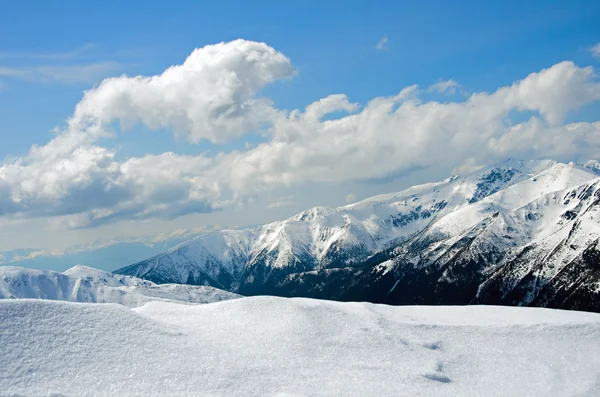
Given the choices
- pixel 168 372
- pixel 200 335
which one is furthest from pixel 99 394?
pixel 200 335

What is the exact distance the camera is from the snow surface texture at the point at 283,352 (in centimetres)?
3559

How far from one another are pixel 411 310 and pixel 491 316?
936 cm

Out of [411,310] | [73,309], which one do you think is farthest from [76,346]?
[411,310]

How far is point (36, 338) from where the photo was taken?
1516 inches

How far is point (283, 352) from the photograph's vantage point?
4238 cm

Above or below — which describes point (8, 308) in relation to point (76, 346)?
above

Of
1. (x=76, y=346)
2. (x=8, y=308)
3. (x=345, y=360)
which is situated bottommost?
(x=345, y=360)

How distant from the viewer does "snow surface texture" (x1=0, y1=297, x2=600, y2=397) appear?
3559cm

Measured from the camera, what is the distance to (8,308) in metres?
41.0

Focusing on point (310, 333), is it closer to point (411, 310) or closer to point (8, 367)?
point (411, 310)

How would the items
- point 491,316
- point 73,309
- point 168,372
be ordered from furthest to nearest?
point 491,316 < point 73,309 < point 168,372

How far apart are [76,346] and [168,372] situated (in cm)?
834

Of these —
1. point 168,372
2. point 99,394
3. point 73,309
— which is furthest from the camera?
point 73,309

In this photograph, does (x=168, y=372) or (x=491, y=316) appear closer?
(x=168, y=372)
